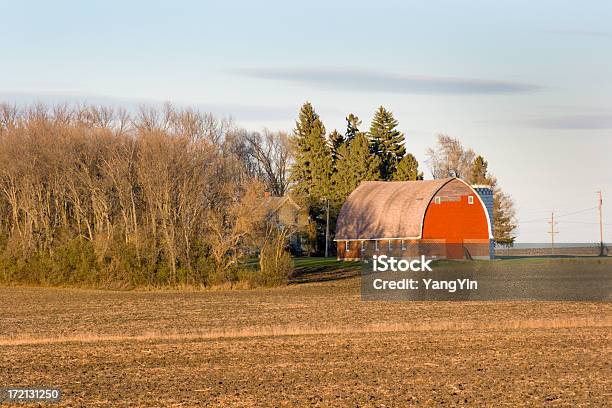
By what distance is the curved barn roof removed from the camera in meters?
78.0

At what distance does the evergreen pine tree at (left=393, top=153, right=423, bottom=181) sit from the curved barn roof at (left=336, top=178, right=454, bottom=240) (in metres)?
13.5

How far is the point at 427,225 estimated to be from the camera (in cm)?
7762

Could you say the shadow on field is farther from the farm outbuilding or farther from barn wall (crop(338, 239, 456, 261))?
the farm outbuilding

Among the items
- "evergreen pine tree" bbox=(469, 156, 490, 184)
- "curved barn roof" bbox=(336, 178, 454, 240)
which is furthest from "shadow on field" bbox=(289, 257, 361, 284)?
"evergreen pine tree" bbox=(469, 156, 490, 184)

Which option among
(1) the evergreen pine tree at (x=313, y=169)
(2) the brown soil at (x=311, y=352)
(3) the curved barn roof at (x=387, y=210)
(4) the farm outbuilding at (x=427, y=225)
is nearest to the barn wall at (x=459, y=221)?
(4) the farm outbuilding at (x=427, y=225)

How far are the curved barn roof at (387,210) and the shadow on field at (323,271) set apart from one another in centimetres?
399

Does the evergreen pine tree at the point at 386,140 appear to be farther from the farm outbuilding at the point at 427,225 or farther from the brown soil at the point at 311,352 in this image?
the brown soil at the point at 311,352

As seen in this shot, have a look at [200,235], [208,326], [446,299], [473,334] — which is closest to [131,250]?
[200,235]

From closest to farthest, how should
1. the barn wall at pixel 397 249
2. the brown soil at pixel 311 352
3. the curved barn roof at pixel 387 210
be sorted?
the brown soil at pixel 311 352 < the barn wall at pixel 397 249 < the curved barn roof at pixel 387 210

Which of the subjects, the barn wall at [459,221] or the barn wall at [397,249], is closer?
the barn wall at [397,249]

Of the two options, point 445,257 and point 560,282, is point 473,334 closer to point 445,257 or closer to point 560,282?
point 560,282

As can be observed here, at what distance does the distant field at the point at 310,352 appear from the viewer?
19.9 meters

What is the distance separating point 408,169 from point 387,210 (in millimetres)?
20471

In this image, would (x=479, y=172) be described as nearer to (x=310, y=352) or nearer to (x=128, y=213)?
(x=128, y=213)
